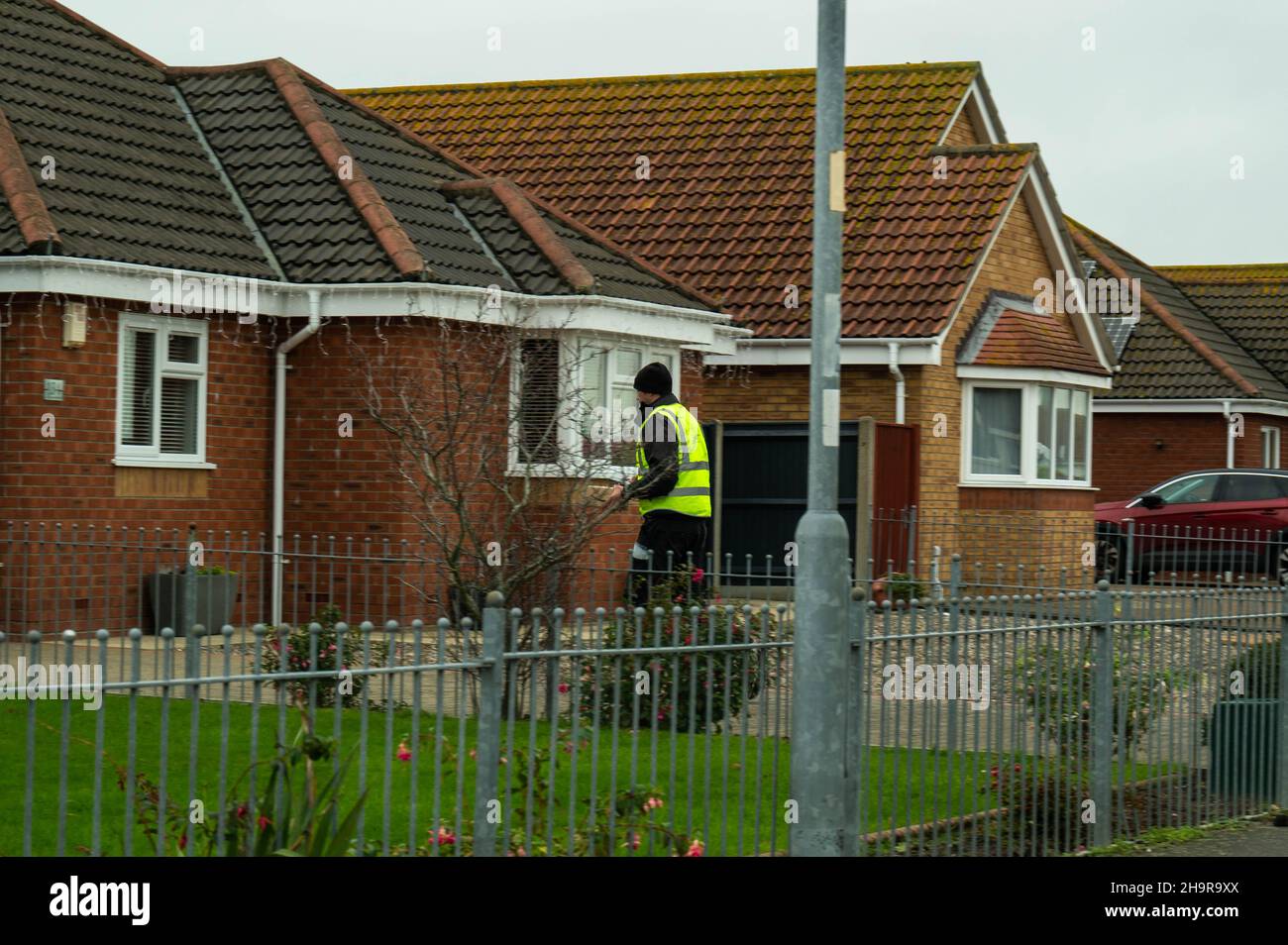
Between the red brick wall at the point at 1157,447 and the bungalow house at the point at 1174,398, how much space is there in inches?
0.6

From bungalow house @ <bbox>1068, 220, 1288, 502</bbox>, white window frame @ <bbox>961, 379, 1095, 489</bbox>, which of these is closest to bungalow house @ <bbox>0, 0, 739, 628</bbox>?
white window frame @ <bbox>961, 379, 1095, 489</bbox>

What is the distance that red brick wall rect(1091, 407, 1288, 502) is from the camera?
3303cm

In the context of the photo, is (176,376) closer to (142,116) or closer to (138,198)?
(138,198)

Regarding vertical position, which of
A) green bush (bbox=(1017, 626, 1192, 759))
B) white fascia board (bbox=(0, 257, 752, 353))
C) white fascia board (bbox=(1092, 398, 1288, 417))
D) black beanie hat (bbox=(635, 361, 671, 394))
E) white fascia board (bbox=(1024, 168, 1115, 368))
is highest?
white fascia board (bbox=(1024, 168, 1115, 368))

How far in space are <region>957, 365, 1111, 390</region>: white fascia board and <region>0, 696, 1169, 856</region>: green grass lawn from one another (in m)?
14.5

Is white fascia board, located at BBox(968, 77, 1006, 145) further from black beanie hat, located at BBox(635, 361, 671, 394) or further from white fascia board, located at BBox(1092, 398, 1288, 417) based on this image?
black beanie hat, located at BBox(635, 361, 671, 394)

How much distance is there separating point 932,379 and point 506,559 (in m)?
13.1

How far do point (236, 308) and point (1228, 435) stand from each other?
2022 centimetres

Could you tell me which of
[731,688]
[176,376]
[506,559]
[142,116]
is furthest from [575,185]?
[731,688]

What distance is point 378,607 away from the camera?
17.2 meters

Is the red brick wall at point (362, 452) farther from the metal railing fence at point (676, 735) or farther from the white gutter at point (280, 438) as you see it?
the metal railing fence at point (676, 735)
